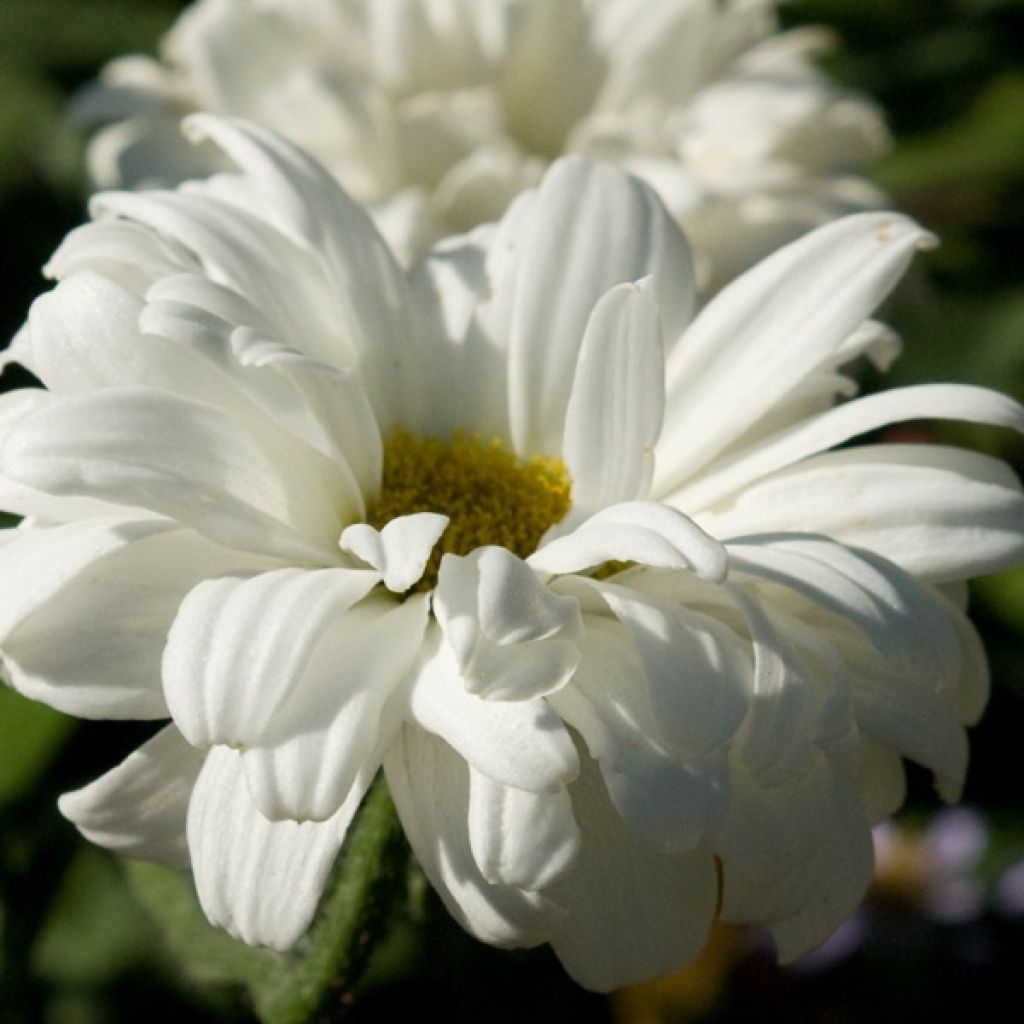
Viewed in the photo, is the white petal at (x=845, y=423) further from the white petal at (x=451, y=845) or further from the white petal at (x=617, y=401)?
the white petal at (x=451, y=845)

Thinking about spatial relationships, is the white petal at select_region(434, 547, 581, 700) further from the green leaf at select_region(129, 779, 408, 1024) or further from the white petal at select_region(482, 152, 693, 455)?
the white petal at select_region(482, 152, 693, 455)

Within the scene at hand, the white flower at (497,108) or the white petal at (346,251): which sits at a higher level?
the white petal at (346,251)

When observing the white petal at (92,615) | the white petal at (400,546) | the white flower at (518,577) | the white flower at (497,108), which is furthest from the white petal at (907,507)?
the white flower at (497,108)

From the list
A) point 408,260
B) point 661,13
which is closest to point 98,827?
point 408,260

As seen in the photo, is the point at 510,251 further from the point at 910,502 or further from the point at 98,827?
the point at 98,827

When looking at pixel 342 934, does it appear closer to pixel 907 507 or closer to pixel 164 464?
pixel 164 464

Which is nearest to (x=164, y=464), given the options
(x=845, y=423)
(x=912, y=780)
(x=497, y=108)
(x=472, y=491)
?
(x=472, y=491)
